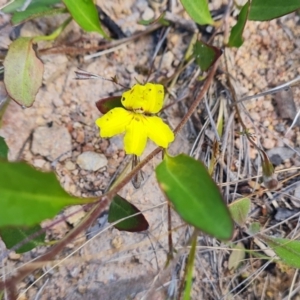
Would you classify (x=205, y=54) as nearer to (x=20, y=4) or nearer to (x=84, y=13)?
(x=84, y=13)

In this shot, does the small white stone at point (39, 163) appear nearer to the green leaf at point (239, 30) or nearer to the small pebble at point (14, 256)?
the small pebble at point (14, 256)

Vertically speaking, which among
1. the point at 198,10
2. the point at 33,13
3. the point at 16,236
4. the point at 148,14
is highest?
the point at 33,13

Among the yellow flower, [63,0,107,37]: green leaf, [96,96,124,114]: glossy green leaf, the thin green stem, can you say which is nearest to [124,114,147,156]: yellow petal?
the yellow flower

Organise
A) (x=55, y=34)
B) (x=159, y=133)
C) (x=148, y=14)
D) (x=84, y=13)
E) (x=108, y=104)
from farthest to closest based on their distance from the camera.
→ (x=148, y=14), (x=55, y=34), (x=84, y=13), (x=108, y=104), (x=159, y=133)

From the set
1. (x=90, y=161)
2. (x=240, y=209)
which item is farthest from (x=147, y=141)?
(x=240, y=209)

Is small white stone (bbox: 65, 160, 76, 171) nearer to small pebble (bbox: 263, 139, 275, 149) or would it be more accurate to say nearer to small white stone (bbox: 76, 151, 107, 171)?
small white stone (bbox: 76, 151, 107, 171)

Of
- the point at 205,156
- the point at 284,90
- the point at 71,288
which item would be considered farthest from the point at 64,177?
the point at 284,90

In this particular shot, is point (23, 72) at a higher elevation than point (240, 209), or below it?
higher
